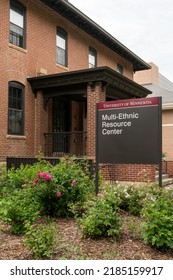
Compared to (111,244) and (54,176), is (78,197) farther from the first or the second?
(111,244)

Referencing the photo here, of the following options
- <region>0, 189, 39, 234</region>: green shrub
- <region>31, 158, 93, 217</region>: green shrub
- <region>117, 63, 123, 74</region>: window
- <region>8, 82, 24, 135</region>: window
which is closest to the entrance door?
<region>8, 82, 24, 135</region>: window

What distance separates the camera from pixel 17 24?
Result: 44.1 feet

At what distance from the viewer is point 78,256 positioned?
420cm

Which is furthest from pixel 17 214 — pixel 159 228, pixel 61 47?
pixel 61 47

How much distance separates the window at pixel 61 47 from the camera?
1592 cm

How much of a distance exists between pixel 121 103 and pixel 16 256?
3584mm

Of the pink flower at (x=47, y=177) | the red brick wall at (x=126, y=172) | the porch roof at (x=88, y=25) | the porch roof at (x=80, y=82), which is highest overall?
the porch roof at (x=88, y=25)

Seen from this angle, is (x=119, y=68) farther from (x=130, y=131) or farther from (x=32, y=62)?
(x=130, y=131)

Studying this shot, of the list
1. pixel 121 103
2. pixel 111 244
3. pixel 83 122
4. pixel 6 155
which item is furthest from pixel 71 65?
pixel 111 244

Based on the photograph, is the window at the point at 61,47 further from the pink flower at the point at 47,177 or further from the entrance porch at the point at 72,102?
the pink flower at the point at 47,177

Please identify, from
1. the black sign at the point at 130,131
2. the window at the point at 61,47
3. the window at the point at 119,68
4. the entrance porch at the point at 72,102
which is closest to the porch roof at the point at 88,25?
the window at the point at 119,68

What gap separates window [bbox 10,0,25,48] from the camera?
13.2m

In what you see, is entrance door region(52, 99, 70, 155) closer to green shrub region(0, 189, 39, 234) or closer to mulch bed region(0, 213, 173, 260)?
green shrub region(0, 189, 39, 234)

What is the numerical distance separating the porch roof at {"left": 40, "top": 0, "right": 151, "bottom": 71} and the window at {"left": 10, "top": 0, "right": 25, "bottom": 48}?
5.24 feet
